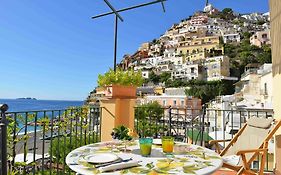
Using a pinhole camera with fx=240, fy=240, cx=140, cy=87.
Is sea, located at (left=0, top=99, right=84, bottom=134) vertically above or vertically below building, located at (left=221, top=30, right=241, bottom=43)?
below

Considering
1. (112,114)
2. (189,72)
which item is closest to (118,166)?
(112,114)

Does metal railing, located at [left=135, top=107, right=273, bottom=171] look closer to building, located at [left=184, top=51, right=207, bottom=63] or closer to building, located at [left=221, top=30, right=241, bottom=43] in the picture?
building, located at [left=184, top=51, right=207, bottom=63]

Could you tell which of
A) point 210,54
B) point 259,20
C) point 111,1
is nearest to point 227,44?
point 210,54

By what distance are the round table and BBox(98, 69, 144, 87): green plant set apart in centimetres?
186

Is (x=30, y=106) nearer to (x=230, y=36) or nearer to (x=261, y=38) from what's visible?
(x=230, y=36)

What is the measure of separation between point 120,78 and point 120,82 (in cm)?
6

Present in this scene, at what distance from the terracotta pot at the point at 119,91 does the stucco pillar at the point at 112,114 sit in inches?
2.8

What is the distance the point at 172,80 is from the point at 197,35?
2020 centimetres

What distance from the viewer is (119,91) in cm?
379

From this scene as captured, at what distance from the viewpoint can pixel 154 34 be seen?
82.8 metres

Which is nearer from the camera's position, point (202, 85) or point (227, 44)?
point (202, 85)

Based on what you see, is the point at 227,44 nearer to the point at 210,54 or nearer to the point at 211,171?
the point at 210,54

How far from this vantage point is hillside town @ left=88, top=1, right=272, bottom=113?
36.8 metres

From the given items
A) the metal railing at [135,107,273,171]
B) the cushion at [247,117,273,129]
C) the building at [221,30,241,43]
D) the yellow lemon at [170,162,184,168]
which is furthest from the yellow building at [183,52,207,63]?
the yellow lemon at [170,162,184,168]
